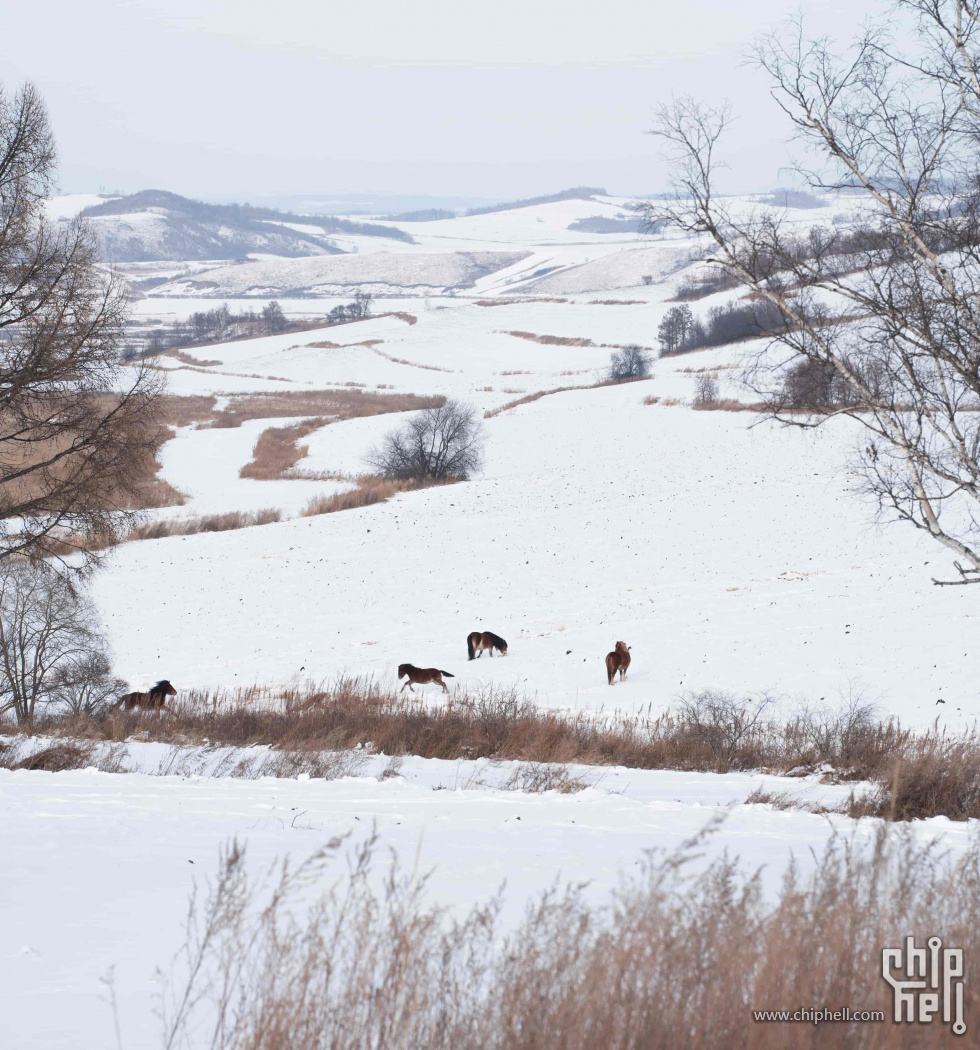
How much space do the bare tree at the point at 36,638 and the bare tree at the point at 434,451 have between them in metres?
27.5

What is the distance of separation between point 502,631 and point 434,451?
24.9 meters

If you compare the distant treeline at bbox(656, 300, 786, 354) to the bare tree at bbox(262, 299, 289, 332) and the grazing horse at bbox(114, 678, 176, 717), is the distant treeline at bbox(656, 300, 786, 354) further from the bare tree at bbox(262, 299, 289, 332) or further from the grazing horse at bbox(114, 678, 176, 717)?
the bare tree at bbox(262, 299, 289, 332)

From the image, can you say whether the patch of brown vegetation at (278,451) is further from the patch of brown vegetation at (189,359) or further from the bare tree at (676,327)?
the patch of brown vegetation at (189,359)

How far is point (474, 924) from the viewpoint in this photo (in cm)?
318

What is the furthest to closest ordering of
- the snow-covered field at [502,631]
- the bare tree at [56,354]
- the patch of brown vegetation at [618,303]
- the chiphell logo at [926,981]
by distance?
1. the patch of brown vegetation at [618,303]
2. the bare tree at [56,354]
3. the snow-covered field at [502,631]
4. the chiphell logo at [926,981]

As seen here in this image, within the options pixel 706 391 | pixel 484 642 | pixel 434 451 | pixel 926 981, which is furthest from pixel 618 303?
pixel 926 981

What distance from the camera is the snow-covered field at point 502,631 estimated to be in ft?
16.0

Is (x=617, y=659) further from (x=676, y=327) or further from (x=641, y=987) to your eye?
(x=676, y=327)

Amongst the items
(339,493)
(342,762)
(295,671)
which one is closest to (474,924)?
(342,762)

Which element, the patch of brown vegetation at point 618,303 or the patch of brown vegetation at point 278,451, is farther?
the patch of brown vegetation at point 618,303

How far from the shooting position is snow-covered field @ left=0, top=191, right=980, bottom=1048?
4863 millimetres

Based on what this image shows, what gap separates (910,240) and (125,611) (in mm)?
22956

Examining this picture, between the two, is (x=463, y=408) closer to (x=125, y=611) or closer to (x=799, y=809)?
(x=125, y=611)

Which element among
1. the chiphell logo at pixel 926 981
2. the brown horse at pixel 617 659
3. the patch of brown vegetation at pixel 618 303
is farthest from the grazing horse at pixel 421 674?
the patch of brown vegetation at pixel 618 303
